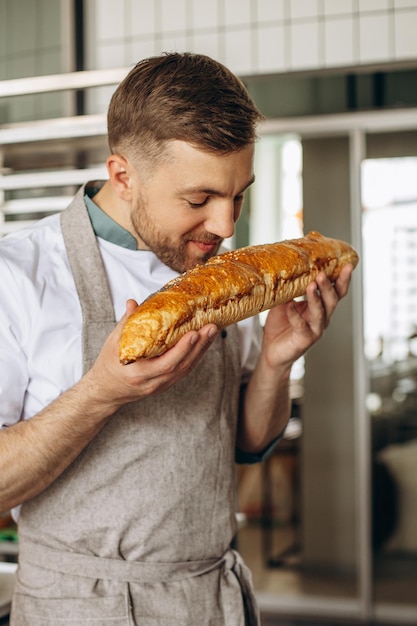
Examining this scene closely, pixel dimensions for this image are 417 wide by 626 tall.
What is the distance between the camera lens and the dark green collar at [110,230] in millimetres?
1735

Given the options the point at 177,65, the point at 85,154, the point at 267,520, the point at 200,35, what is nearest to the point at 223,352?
the point at 177,65

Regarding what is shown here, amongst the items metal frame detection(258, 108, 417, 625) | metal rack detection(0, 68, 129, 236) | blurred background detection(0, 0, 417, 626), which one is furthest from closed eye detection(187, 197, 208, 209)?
metal frame detection(258, 108, 417, 625)

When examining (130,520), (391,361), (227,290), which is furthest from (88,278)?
(391,361)

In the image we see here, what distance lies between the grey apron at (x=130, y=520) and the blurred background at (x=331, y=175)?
2.53 meters

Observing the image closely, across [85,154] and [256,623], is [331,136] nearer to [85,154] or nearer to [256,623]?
[85,154]

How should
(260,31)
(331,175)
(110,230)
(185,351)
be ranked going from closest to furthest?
(185,351)
(110,230)
(260,31)
(331,175)

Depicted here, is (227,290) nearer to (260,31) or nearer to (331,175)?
(260,31)

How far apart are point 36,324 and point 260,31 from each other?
11.3ft

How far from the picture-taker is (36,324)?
1.58m

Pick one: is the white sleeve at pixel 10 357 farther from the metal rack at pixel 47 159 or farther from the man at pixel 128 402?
the metal rack at pixel 47 159

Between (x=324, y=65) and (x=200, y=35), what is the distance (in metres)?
0.73

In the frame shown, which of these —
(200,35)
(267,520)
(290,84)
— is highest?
(200,35)

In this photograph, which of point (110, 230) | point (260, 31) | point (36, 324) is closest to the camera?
point (36, 324)

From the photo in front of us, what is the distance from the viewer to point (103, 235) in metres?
1.75
